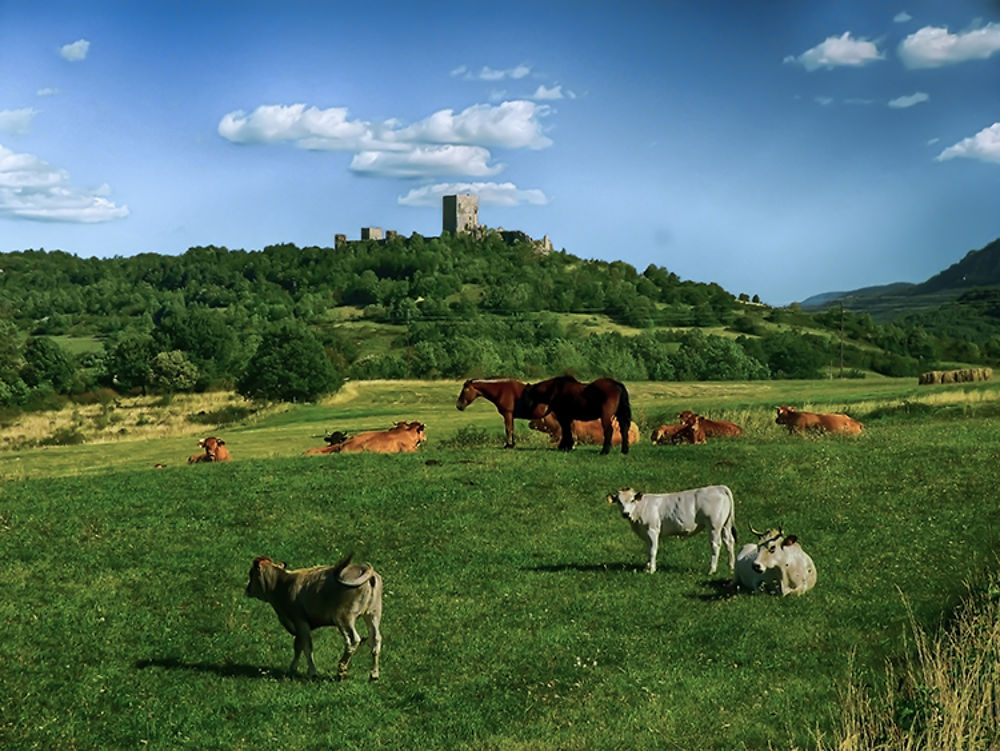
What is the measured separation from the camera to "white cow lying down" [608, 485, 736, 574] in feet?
60.1

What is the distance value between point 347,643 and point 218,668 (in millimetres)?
2603

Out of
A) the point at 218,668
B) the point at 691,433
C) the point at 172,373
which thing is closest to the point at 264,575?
the point at 218,668

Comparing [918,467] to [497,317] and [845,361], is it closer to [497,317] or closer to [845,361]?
[845,361]

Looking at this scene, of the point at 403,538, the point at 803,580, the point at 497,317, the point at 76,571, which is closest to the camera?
the point at 803,580

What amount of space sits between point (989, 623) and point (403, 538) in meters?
12.0

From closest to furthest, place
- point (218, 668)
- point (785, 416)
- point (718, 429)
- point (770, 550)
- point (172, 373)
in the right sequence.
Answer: point (218, 668) < point (770, 550) < point (718, 429) < point (785, 416) < point (172, 373)

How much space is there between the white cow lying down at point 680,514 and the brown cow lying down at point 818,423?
1935 centimetres

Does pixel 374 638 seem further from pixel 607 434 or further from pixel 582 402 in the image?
pixel 582 402

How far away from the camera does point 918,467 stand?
27000 mm

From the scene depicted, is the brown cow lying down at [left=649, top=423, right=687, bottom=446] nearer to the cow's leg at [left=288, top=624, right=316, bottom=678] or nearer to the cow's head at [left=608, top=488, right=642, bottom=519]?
the cow's head at [left=608, top=488, right=642, bottom=519]

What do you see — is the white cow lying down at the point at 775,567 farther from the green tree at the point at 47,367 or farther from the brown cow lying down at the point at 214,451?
the green tree at the point at 47,367

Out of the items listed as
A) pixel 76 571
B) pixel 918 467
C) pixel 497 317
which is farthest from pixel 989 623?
pixel 497 317

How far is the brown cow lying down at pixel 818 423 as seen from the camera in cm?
3644

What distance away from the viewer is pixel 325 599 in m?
13.2
